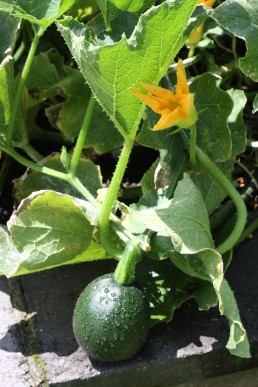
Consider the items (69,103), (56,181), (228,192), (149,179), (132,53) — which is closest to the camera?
(132,53)

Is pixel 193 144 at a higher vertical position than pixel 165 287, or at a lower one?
higher

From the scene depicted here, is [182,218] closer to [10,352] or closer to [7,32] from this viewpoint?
[10,352]

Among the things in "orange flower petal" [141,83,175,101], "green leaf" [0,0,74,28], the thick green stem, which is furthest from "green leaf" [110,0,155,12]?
the thick green stem

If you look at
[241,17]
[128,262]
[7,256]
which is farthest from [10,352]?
[241,17]

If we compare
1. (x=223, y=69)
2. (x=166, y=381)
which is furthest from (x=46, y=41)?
(x=166, y=381)

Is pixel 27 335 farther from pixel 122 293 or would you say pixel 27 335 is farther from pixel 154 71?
pixel 154 71
